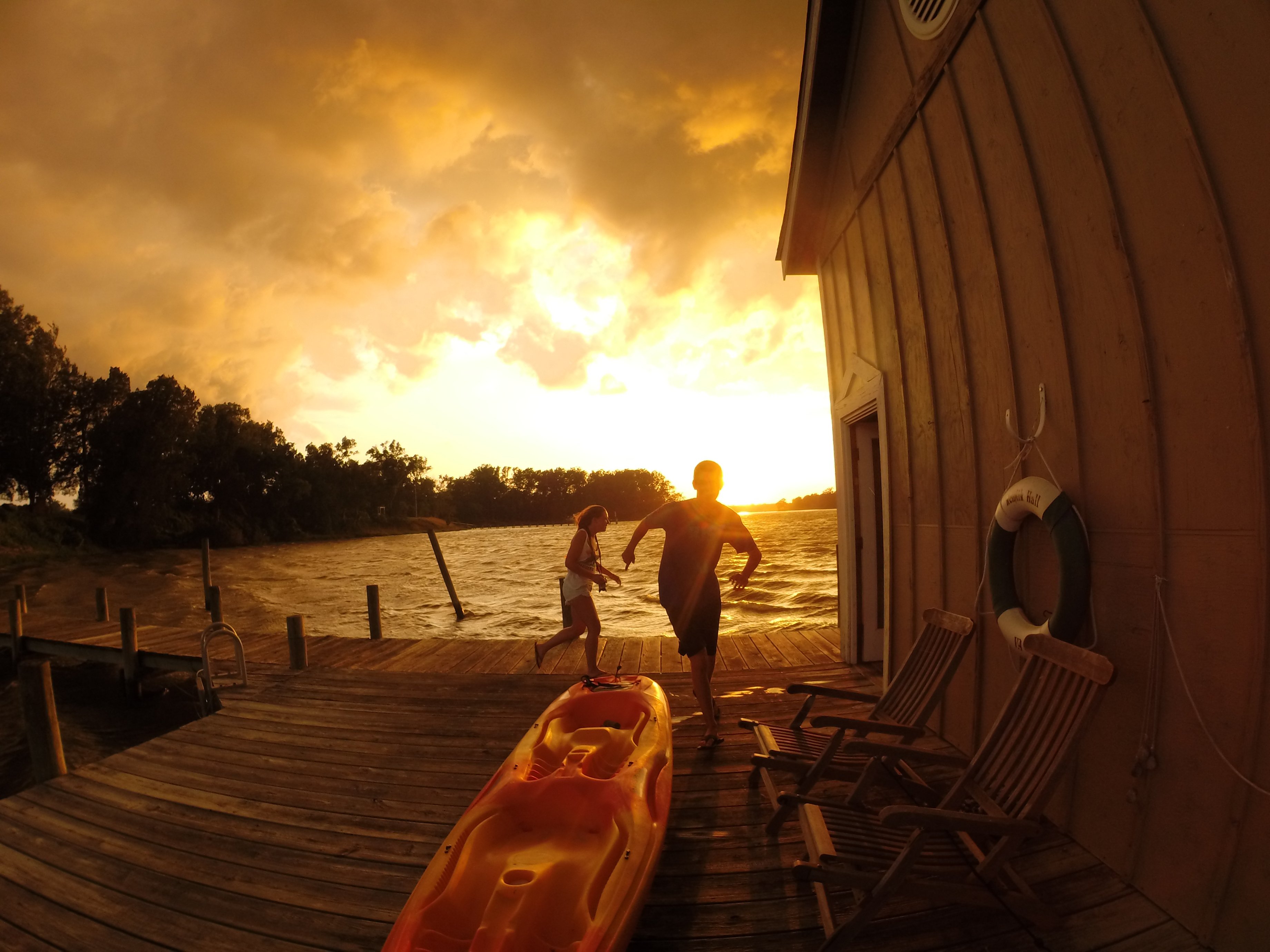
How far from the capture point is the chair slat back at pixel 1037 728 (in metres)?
2.13

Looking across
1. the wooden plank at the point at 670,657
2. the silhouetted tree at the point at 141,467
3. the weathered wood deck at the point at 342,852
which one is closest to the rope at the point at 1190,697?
the weathered wood deck at the point at 342,852

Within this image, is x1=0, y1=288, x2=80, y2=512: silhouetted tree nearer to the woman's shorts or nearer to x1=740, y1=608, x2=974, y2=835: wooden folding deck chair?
the woman's shorts

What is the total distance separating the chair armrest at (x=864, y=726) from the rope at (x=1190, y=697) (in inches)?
45.2

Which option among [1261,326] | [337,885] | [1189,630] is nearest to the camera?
[1261,326]

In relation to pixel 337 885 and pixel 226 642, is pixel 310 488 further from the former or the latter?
pixel 337 885

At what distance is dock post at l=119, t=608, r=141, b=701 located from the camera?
8641 millimetres

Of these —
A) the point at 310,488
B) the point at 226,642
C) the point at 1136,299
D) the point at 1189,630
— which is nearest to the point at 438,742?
the point at 1189,630

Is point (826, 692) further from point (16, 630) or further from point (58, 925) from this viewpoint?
point (16, 630)

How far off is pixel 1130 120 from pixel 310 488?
58018 mm

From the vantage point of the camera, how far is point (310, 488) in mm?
51406

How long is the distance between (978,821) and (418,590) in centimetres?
2186

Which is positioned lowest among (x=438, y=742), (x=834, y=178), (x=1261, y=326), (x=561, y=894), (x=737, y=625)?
(x=737, y=625)

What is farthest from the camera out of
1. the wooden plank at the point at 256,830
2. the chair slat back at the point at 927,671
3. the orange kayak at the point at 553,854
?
the chair slat back at the point at 927,671

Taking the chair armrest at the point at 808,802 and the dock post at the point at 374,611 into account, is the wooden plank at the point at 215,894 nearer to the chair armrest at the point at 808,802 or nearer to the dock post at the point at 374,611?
the chair armrest at the point at 808,802
